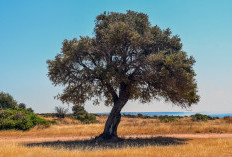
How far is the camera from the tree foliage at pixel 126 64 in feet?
65.2

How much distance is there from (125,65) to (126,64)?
113mm

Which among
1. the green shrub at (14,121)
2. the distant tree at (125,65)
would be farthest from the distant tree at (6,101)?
the distant tree at (125,65)

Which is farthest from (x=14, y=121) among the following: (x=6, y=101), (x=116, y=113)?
(x=6, y=101)

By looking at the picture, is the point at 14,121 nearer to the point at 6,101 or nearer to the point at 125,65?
the point at 125,65

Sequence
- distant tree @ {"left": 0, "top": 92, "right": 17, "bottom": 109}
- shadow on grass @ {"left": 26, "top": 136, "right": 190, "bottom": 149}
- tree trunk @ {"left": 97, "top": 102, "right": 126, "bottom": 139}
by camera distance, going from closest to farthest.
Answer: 1. shadow on grass @ {"left": 26, "top": 136, "right": 190, "bottom": 149}
2. tree trunk @ {"left": 97, "top": 102, "right": 126, "bottom": 139}
3. distant tree @ {"left": 0, "top": 92, "right": 17, "bottom": 109}

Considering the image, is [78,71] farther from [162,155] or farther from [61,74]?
[162,155]

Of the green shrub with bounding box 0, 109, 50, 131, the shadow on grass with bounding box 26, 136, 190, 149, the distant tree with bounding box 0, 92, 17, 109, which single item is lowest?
the shadow on grass with bounding box 26, 136, 190, 149

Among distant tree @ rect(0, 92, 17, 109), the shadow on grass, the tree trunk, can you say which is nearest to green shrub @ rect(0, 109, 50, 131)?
the shadow on grass

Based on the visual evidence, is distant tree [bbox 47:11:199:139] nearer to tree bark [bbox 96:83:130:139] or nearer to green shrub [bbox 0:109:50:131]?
tree bark [bbox 96:83:130:139]

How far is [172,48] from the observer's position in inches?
874

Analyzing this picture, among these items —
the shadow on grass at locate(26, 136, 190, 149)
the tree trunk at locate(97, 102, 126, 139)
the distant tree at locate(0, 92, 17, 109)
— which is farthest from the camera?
the distant tree at locate(0, 92, 17, 109)

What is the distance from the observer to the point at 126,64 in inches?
822

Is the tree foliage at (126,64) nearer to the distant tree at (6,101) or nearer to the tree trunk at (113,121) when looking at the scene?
the tree trunk at (113,121)

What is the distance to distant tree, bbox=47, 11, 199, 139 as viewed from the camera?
19875mm
